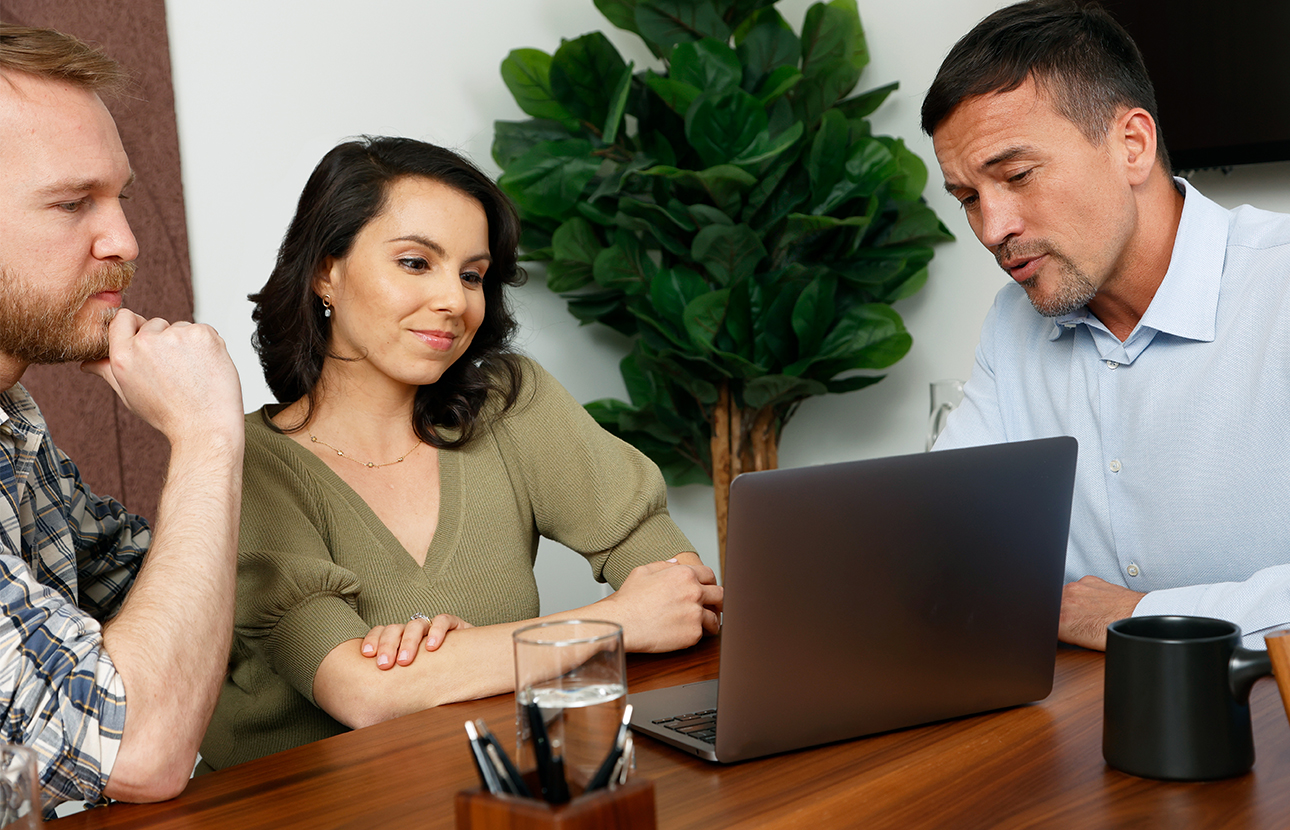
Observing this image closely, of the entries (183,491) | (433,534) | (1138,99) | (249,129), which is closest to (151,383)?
(183,491)

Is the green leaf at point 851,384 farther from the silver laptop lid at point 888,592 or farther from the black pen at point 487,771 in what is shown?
the black pen at point 487,771

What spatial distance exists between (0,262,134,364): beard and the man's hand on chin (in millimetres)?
1113

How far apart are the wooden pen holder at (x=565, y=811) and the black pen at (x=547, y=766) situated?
1cm

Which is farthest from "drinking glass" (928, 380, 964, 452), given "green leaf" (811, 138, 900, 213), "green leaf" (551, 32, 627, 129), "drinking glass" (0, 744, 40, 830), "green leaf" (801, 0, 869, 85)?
"drinking glass" (0, 744, 40, 830)

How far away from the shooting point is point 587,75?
2871 mm

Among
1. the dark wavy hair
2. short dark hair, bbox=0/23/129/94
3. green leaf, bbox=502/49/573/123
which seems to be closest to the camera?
short dark hair, bbox=0/23/129/94

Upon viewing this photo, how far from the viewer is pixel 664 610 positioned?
51.4 inches

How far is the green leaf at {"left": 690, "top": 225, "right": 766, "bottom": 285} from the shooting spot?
9.05 feet

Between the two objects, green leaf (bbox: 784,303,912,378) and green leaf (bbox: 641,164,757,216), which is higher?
green leaf (bbox: 641,164,757,216)

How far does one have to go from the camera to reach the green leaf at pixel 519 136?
2.93 meters

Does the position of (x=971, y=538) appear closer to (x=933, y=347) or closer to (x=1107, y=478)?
(x=1107, y=478)

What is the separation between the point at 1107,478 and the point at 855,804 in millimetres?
875

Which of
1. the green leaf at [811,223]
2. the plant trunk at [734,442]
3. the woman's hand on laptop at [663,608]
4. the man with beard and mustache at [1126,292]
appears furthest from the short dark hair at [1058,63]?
the plant trunk at [734,442]

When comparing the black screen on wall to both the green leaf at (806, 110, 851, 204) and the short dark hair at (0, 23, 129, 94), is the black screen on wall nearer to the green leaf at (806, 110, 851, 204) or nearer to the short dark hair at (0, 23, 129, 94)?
the green leaf at (806, 110, 851, 204)
